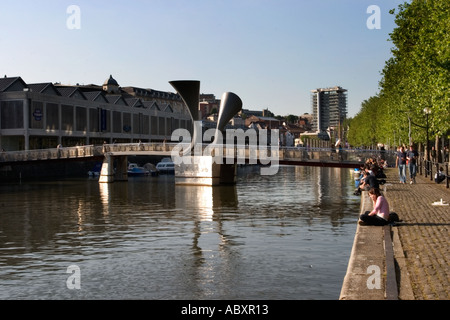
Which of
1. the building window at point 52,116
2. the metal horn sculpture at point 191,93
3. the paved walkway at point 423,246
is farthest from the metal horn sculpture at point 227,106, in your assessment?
the building window at point 52,116

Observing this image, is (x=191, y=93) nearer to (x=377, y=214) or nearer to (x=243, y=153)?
(x=243, y=153)

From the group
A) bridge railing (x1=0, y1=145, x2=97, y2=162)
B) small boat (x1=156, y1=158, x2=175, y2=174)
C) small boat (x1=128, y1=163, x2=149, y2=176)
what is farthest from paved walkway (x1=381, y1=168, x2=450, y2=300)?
small boat (x1=156, y1=158, x2=175, y2=174)

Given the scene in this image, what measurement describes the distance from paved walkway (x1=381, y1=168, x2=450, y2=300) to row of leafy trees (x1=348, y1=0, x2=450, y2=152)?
9.16 m

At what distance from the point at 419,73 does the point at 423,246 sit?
101ft

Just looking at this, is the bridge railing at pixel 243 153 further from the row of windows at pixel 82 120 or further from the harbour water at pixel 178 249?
the row of windows at pixel 82 120

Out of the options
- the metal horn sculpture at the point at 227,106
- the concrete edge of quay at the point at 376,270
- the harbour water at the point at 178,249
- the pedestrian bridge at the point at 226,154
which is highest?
the metal horn sculpture at the point at 227,106

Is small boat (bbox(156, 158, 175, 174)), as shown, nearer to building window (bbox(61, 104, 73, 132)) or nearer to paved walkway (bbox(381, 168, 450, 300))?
building window (bbox(61, 104, 73, 132))

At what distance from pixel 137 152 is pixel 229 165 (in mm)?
9468

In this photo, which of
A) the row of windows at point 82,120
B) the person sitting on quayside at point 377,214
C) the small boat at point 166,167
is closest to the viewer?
the person sitting on quayside at point 377,214

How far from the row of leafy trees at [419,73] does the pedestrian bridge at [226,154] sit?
7250 millimetres

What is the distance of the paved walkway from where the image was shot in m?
10.6

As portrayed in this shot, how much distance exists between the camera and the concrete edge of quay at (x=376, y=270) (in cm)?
1030

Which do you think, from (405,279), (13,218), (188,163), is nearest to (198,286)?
(405,279)

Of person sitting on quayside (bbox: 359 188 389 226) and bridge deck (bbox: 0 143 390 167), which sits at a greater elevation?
bridge deck (bbox: 0 143 390 167)
